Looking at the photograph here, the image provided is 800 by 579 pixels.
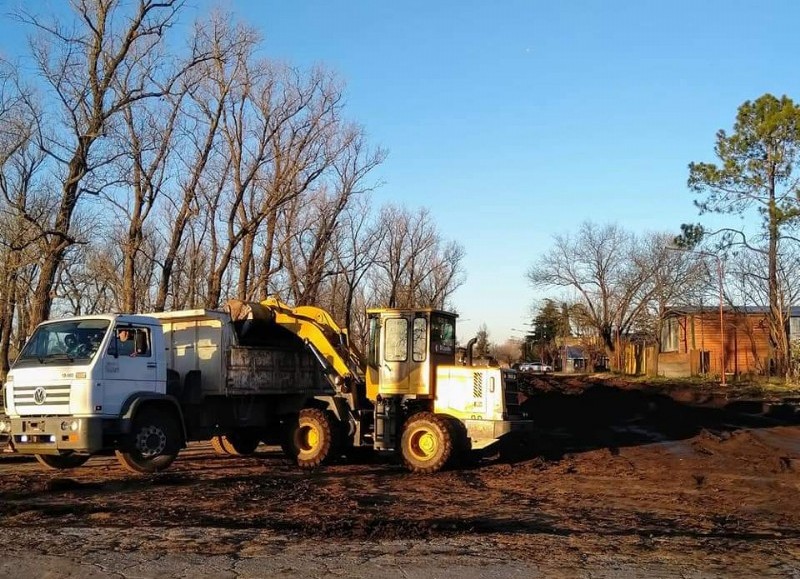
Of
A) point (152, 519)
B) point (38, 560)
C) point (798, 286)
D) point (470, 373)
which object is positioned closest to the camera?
point (38, 560)

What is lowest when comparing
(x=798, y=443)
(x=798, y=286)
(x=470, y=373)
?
(x=798, y=443)

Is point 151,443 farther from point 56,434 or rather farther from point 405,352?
point 405,352

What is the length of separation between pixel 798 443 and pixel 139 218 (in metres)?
22.0

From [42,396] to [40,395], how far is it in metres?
0.05

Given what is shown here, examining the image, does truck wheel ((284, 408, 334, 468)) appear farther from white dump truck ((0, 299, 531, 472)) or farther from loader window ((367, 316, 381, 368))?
loader window ((367, 316, 381, 368))

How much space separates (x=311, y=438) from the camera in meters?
17.3

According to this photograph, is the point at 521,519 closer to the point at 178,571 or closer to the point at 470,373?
the point at 178,571

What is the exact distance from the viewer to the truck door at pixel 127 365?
46.8 feet

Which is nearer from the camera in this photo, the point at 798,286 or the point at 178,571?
the point at 178,571

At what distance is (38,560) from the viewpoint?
318 inches

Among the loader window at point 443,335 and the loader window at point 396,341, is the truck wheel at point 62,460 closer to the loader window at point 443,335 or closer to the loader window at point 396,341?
the loader window at point 396,341

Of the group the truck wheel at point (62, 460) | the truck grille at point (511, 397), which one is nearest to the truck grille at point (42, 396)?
the truck wheel at point (62, 460)

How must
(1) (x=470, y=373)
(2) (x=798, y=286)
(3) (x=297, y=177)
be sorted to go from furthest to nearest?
(2) (x=798, y=286) → (3) (x=297, y=177) → (1) (x=470, y=373)

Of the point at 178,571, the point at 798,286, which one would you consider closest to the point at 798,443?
the point at 178,571
